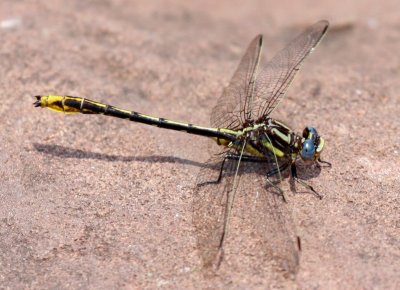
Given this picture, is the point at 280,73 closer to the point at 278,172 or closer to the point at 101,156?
the point at 278,172

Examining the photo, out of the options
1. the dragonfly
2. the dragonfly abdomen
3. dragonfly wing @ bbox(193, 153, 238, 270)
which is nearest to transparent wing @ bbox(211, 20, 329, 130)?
the dragonfly

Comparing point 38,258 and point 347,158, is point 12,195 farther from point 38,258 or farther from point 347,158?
point 347,158

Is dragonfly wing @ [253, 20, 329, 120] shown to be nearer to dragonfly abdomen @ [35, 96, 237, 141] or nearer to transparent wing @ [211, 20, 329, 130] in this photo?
transparent wing @ [211, 20, 329, 130]

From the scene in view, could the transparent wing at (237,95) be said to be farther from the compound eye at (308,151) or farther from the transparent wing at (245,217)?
the compound eye at (308,151)

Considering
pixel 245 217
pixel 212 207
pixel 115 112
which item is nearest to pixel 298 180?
pixel 245 217

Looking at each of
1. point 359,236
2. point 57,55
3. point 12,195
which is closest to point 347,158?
point 359,236

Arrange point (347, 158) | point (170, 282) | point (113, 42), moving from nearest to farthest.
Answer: point (170, 282)
point (347, 158)
point (113, 42)

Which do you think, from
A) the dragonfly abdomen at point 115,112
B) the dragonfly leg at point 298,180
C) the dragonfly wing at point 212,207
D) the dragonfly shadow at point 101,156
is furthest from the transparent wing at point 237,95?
the dragonfly leg at point 298,180
